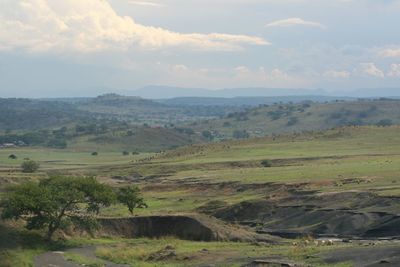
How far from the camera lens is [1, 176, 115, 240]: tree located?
53.8 metres

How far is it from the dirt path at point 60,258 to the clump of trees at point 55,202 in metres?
2.62

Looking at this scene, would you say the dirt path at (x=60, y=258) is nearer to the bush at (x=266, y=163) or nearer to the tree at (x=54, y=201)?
the tree at (x=54, y=201)

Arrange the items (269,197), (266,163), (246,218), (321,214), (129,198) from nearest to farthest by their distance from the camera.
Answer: (321,214)
(129,198)
(246,218)
(269,197)
(266,163)

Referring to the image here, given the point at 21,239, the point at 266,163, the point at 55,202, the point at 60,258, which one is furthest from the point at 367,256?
the point at 266,163

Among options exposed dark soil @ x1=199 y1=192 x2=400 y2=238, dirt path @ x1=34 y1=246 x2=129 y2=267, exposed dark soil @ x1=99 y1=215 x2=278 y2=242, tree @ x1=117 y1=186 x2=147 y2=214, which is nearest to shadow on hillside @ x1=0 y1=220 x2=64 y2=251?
dirt path @ x1=34 y1=246 x2=129 y2=267

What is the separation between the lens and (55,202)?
54.6 meters

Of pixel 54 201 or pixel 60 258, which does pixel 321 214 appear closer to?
pixel 54 201

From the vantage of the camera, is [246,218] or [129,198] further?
[246,218]

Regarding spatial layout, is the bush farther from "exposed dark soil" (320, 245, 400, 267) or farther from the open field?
"exposed dark soil" (320, 245, 400, 267)

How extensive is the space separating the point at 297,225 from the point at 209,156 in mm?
75766

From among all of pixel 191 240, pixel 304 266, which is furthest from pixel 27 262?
pixel 304 266

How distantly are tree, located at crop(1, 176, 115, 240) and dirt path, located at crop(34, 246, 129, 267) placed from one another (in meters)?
2.62

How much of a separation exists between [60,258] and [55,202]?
5.15 meters

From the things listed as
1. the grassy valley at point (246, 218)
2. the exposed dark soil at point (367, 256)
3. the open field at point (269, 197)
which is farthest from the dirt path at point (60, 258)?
the exposed dark soil at point (367, 256)
